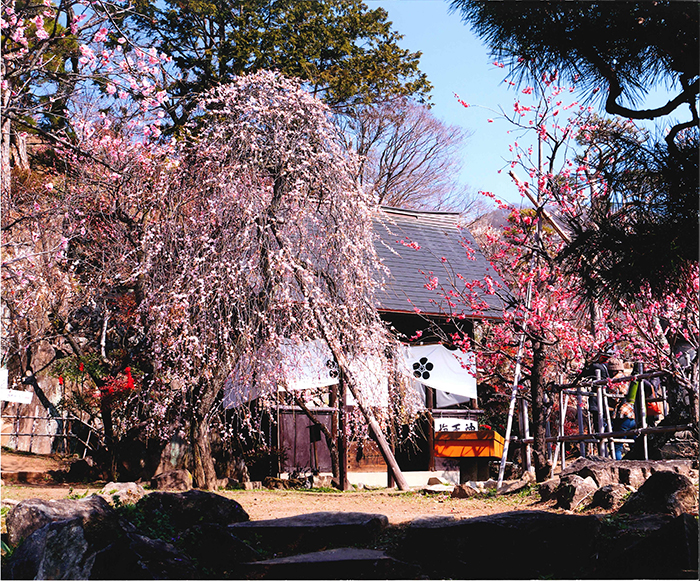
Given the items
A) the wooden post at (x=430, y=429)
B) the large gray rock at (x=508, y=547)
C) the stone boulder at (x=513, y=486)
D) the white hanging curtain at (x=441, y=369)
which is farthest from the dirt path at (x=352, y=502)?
the white hanging curtain at (x=441, y=369)

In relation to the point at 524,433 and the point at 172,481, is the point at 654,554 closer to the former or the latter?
the point at 524,433

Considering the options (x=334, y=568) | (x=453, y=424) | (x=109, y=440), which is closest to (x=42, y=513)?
(x=334, y=568)

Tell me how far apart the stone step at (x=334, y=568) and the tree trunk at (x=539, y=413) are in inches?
175

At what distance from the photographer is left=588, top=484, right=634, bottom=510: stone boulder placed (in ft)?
17.4

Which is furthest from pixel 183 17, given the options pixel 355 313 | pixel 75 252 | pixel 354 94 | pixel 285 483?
pixel 285 483

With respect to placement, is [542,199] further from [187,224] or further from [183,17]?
[183,17]

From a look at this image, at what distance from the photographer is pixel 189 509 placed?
16.7 feet

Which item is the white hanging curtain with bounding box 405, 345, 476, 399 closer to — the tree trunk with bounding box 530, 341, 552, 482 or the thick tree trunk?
the tree trunk with bounding box 530, 341, 552, 482

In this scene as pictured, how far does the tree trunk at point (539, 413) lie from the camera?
783 centimetres

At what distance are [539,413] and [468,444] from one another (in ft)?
6.22

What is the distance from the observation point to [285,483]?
9.53 m

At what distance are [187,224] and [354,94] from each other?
6.86 meters

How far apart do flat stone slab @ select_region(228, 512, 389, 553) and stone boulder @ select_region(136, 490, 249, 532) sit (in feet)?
1.38

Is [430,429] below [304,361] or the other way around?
below
